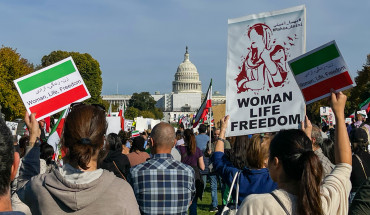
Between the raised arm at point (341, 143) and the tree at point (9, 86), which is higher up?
the tree at point (9, 86)

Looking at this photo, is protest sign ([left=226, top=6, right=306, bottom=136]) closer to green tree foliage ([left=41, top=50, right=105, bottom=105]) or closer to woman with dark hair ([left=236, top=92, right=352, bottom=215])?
woman with dark hair ([left=236, top=92, right=352, bottom=215])

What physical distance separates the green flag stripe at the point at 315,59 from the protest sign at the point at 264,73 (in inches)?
25.7

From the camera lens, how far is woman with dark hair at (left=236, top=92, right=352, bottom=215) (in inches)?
109

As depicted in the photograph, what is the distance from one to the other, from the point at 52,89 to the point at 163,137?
1210 mm

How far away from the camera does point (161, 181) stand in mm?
4539

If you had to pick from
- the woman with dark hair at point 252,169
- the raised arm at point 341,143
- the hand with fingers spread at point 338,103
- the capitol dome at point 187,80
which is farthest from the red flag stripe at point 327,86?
the capitol dome at point 187,80

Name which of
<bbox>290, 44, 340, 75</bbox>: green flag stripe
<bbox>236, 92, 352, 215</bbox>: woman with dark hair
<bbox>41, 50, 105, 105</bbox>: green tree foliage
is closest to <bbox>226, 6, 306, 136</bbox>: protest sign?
<bbox>290, 44, 340, 75</bbox>: green flag stripe

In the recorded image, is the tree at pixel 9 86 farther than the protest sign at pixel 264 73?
Yes

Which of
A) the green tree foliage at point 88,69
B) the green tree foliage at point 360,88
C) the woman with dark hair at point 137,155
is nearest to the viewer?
the woman with dark hair at point 137,155

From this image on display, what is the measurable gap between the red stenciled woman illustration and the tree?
43.4 meters

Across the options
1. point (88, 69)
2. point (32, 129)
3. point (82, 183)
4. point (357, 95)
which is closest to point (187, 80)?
point (88, 69)

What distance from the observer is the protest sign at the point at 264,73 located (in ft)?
17.6

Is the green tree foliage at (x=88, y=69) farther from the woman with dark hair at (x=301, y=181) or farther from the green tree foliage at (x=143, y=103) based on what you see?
the green tree foliage at (x=143, y=103)

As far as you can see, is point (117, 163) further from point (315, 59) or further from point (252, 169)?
point (315, 59)
